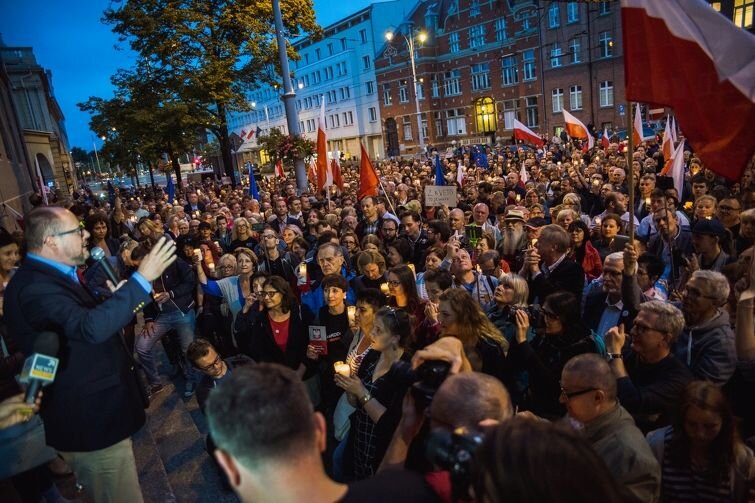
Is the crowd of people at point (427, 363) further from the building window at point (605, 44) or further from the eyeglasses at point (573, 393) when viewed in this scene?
the building window at point (605, 44)

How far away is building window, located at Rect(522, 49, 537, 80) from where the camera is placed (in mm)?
42531

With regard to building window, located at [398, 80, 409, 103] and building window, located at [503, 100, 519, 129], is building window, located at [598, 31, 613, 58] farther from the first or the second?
building window, located at [398, 80, 409, 103]

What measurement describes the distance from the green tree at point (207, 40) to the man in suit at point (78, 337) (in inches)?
948

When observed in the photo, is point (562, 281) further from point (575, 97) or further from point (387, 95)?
point (387, 95)

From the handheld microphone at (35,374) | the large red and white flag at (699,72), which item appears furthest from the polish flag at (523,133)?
the handheld microphone at (35,374)

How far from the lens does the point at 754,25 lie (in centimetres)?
3123

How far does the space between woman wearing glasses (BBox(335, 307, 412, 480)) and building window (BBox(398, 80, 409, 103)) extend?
52.1 m

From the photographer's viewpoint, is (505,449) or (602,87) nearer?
(505,449)

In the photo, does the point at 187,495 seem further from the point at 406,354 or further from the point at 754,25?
the point at 754,25

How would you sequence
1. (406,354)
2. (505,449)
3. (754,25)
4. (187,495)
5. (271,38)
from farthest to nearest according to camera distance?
1. (754,25)
2. (271,38)
3. (187,495)
4. (406,354)
5. (505,449)

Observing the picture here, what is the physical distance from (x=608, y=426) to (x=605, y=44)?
4163 cm

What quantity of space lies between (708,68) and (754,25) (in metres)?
37.7

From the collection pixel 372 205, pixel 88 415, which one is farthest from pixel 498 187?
pixel 88 415

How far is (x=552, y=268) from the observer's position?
196 inches
